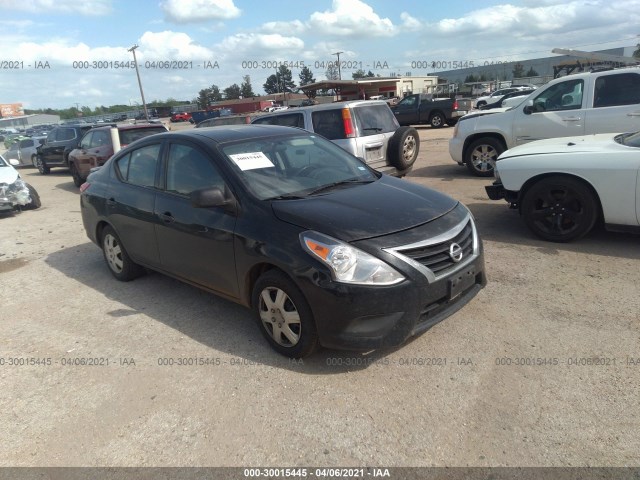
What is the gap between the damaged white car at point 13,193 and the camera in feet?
30.6

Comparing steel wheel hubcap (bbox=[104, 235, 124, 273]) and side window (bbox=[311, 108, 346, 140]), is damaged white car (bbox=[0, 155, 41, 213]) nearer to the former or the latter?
steel wheel hubcap (bbox=[104, 235, 124, 273])

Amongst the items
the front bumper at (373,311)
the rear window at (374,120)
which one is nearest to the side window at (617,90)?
the rear window at (374,120)

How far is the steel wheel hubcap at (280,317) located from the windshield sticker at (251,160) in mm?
1080

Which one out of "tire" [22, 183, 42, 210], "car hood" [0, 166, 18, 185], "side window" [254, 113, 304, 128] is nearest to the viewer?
"side window" [254, 113, 304, 128]

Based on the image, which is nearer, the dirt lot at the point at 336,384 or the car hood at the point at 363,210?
the dirt lot at the point at 336,384

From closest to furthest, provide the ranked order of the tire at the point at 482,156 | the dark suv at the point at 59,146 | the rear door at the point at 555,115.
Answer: the rear door at the point at 555,115 < the tire at the point at 482,156 < the dark suv at the point at 59,146

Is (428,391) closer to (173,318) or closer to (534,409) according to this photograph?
(534,409)

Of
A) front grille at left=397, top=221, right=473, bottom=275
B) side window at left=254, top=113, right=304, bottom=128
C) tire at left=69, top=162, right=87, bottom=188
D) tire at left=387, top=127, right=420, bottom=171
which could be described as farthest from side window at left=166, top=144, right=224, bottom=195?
tire at left=69, top=162, right=87, bottom=188

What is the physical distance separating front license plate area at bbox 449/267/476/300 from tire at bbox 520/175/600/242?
7.88ft

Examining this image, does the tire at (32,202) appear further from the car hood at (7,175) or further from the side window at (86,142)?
the side window at (86,142)

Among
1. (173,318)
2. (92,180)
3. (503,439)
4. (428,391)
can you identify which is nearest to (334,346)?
(428,391)

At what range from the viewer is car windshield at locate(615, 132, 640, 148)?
15.9ft

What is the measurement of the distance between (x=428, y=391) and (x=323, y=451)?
818mm

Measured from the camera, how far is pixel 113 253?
5266mm
